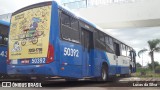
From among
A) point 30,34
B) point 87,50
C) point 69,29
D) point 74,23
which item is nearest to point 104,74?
point 87,50

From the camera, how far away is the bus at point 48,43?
7965 mm

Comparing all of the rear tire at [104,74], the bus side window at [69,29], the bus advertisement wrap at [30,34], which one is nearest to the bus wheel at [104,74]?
the rear tire at [104,74]

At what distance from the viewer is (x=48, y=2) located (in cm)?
849

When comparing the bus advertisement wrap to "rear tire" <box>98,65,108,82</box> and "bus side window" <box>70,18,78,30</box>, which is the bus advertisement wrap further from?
"rear tire" <box>98,65,108,82</box>

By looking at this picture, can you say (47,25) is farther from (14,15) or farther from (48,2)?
(14,15)

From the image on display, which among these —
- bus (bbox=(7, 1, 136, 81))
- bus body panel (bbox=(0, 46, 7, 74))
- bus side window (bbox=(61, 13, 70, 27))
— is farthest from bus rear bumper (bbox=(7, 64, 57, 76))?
bus body panel (bbox=(0, 46, 7, 74))

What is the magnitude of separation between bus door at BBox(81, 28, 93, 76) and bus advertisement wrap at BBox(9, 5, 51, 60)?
207 centimetres

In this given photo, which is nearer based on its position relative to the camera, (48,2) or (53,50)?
(53,50)

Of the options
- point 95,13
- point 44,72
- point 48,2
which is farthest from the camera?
point 95,13

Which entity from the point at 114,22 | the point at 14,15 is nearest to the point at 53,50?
the point at 14,15

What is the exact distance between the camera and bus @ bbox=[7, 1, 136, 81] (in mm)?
7965

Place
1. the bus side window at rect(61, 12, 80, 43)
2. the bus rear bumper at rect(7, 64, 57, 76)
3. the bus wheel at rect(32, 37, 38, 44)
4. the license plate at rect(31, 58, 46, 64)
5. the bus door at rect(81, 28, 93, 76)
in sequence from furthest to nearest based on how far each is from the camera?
1. the bus door at rect(81, 28, 93, 76)
2. the bus side window at rect(61, 12, 80, 43)
3. the bus wheel at rect(32, 37, 38, 44)
4. the license plate at rect(31, 58, 46, 64)
5. the bus rear bumper at rect(7, 64, 57, 76)

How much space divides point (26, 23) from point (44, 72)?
198cm

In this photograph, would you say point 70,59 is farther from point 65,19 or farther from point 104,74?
point 104,74
